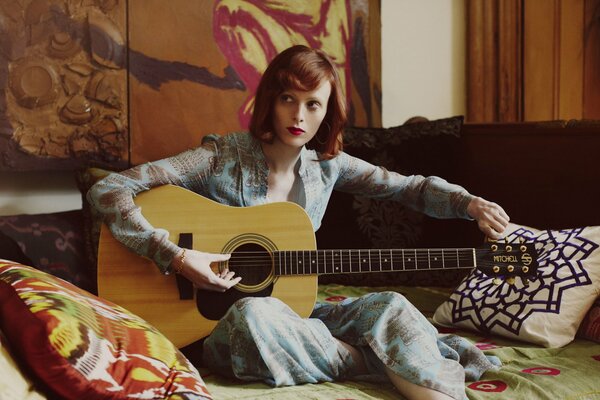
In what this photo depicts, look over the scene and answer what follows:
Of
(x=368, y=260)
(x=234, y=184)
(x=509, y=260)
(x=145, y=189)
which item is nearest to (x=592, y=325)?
(x=509, y=260)

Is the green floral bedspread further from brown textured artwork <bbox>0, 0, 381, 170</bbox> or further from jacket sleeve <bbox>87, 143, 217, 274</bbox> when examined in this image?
brown textured artwork <bbox>0, 0, 381, 170</bbox>

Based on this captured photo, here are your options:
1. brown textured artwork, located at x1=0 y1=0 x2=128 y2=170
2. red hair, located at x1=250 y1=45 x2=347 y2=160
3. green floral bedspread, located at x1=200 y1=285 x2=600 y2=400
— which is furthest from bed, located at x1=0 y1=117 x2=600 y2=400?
red hair, located at x1=250 y1=45 x2=347 y2=160

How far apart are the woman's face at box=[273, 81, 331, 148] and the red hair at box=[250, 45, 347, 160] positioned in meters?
0.02

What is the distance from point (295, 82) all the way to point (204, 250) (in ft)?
1.42

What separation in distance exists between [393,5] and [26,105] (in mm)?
1440

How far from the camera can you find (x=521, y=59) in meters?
3.00

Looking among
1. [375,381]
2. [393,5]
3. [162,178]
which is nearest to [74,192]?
[162,178]

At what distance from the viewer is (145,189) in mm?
1853

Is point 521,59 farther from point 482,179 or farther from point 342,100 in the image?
point 342,100

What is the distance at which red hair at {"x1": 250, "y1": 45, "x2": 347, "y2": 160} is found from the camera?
1.80 meters

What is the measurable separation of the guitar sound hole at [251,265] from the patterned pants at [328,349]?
0.15m

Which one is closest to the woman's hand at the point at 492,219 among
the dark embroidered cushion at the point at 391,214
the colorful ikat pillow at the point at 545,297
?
the colorful ikat pillow at the point at 545,297

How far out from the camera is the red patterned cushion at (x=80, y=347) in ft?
3.54

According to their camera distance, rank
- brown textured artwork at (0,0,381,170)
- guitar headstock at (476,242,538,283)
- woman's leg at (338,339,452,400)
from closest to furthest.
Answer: woman's leg at (338,339,452,400), guitar headstock at (476,242,538,283), brown textured artwork at (0,0,381,170)
